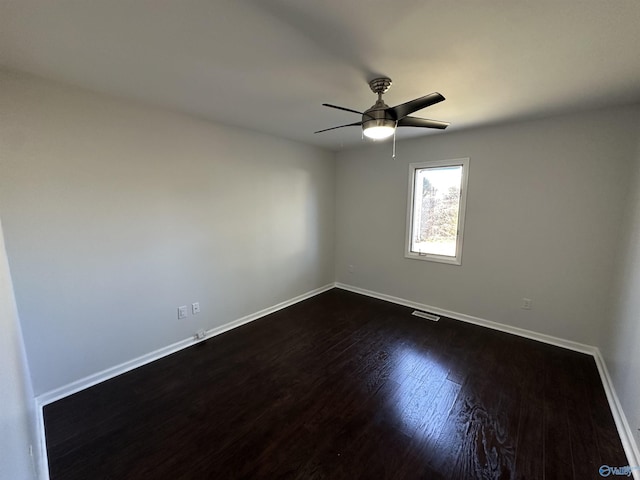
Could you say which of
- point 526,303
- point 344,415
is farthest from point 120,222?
point 526,303

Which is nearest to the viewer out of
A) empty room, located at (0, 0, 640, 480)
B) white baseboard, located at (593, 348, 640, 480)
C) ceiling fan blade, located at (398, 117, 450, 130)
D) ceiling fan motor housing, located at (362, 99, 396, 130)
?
empty room, located at (0, 0, 640, 480)

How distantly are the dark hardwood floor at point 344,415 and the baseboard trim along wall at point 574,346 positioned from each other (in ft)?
0.18

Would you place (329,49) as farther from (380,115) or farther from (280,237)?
(280,237)

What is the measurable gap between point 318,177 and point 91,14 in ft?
10.5

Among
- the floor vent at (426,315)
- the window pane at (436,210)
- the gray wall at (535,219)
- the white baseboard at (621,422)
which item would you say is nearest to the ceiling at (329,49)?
the gray wall at (535,219)

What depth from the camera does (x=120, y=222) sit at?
2.33 meters

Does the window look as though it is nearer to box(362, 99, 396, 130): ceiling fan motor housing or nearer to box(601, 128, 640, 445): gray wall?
box(601, 128, 640, 445): gray wall

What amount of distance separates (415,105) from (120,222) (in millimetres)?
2548

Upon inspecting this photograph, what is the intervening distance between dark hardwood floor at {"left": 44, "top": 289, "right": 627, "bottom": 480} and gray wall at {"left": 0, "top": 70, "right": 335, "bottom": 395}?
1.50 feet

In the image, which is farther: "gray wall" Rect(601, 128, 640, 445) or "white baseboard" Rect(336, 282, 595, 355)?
"white baseboard" Rect(336, 282, 595, 355)

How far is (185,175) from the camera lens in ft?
8.91

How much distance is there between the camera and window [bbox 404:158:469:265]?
3443 millimetres

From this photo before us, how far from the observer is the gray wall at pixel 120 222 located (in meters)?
1.92

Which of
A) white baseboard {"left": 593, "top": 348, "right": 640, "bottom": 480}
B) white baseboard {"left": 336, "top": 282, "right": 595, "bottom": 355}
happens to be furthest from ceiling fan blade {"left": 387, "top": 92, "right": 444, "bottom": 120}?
white baseboard {"left": 336, "top": 282, "right": 595, "bottom": 355}
